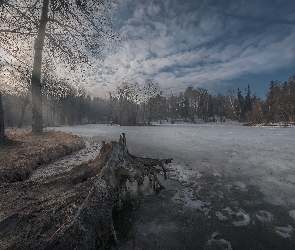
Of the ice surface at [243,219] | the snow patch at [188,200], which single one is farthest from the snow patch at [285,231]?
the snow patch at [188,200]

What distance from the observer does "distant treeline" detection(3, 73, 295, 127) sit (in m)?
59.0

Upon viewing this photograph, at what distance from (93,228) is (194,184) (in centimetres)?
435

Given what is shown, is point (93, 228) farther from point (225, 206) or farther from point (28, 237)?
point (225, 206)

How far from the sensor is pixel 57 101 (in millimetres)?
74188

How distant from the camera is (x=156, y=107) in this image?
8200 centimetres

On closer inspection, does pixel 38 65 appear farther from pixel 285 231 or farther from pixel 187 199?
pixel 285 231

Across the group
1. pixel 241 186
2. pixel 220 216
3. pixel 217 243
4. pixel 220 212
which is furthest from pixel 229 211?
pixel 241 186

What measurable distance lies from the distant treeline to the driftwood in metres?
21.5

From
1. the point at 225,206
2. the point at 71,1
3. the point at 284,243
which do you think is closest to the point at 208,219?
the point at 225,206

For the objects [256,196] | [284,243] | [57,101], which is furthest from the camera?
[57,101]

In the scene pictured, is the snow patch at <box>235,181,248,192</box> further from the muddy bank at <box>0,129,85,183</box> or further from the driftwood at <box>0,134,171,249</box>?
the muddy bank at <box>0,129,85,183</box>

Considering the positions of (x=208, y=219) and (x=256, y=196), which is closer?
(x=208, y=219)

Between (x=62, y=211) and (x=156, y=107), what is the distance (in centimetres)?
7905

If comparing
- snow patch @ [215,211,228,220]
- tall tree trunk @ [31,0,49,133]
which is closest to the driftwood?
snow patch @ [215,211,228,220]
